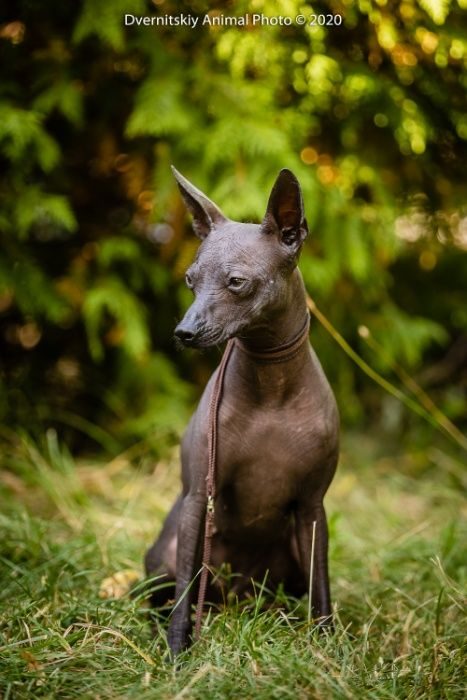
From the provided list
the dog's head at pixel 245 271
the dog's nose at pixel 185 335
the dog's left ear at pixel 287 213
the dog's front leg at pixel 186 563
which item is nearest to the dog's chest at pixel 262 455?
the dog's front leg at pixel 186 563

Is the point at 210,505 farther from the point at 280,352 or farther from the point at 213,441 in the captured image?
the point at 280,352

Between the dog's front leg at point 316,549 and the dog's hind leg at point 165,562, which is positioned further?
the dog's hind leg at point 165,562

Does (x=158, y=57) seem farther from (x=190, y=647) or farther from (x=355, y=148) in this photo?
(x=190, y=647)

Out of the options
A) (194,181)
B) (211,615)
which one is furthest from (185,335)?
(194,181)

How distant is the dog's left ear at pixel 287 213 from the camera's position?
2254 mm

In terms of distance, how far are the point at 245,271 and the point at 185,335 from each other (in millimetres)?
274

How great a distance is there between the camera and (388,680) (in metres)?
2.23

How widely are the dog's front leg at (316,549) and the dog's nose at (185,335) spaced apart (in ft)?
2.61

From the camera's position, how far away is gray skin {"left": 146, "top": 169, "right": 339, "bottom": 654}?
2234 millimetres

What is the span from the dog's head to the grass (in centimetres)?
94

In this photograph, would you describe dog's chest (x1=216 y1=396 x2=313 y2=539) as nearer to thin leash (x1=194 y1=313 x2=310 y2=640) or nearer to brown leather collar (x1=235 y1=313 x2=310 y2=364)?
thin leash (x1=194 y1=313 x2=310 y2=640)

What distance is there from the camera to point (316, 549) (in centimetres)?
259

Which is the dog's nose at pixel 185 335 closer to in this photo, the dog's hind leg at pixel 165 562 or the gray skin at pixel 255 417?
the gray skin at pixel 255 417

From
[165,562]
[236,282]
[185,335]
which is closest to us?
[185,335]
